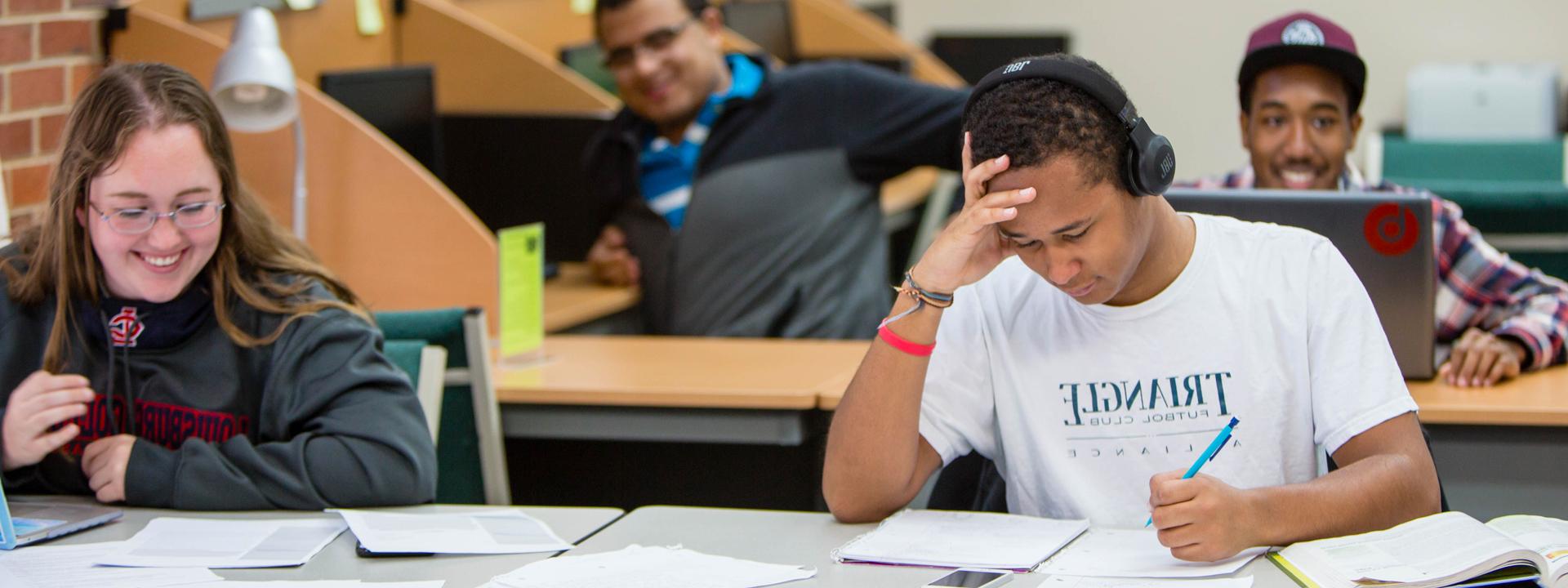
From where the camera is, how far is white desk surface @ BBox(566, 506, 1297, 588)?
147 centimetres

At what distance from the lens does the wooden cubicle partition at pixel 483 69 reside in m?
3.48

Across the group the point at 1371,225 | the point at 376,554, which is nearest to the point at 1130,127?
the point at 1371,225

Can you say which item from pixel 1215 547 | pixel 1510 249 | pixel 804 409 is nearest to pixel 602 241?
pixel 804 409

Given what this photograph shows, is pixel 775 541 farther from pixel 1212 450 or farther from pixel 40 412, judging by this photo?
pixel 40 412

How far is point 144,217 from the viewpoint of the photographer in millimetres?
1784

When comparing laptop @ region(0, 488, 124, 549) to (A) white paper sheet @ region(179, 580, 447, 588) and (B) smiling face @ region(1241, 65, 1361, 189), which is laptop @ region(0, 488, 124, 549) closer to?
(A) white paper sheet @ region(179, 580, 447, 588)

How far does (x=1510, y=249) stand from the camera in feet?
9.58

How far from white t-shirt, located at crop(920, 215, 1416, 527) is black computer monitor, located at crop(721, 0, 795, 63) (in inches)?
135

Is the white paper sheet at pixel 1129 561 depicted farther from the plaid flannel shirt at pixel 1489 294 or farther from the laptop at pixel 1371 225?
the plaid flannel shirt at pixel 1489 294

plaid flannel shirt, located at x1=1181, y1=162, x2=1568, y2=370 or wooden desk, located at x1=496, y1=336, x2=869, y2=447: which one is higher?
plaid flannel shirt, located at x1=1181, y1=162, x2=1568, y2=370

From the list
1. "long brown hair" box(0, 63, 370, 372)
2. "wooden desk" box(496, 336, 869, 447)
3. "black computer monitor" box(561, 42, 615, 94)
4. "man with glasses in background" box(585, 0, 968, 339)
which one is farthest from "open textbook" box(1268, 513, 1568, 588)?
"black computer monitor" box(561, 42, 615, 94)

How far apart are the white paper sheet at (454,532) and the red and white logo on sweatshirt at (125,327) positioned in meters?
0.33

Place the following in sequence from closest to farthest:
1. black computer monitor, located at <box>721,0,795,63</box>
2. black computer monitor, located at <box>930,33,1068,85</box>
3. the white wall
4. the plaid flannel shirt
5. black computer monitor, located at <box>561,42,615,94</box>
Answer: the plaid flannel shirt, black computer monitor, located at <box>561,42,615,94</box>, black computer monitor, located at <box>721,0,795,63</box>, the white wall, black computer monitor, located at <box>930,33,1068,85</box>

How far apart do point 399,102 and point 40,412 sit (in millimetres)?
1466
